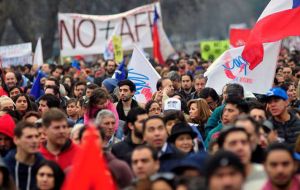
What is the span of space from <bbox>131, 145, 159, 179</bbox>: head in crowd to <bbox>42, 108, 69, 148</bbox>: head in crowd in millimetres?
1337

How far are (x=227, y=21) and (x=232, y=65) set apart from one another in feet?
279

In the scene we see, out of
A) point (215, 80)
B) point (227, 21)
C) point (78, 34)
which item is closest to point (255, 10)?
point (227, 21)

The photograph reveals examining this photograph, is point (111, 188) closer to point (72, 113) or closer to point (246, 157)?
point (246, 157)

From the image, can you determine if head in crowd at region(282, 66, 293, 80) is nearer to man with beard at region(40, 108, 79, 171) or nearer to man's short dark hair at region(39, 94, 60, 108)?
man's short dark hair at region(39, 94, 60, 108)

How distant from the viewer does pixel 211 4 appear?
9138 cm

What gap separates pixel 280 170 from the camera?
29.7ft

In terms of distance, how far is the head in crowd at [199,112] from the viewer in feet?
48.2

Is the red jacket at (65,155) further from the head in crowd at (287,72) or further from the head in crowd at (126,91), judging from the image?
the head in crowd at (287,72)

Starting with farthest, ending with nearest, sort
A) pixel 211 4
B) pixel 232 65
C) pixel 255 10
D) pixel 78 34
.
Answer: pixel 255 10
pixel 211 4
pixel 78 34
pixel 232 65

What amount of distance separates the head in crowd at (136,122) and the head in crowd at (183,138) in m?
0.35

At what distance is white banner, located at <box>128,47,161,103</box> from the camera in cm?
1897

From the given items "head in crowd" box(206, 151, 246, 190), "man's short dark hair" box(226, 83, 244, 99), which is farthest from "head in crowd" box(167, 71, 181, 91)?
"head in crowd" box(206, 151, 246, 190)

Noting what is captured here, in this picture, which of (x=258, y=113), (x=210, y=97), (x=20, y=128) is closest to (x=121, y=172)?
(x=20, y=128)

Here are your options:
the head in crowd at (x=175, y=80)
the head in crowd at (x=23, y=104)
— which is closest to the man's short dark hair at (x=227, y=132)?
the head in crowd at (x=23, y=104)
